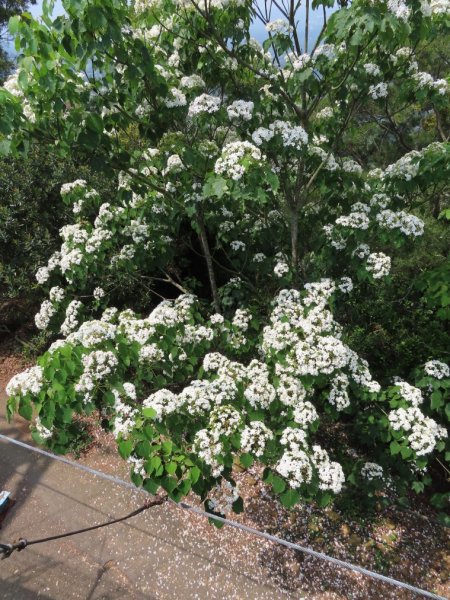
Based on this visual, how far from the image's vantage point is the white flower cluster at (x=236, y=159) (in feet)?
8.16

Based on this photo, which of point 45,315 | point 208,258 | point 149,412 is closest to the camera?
point 149,412

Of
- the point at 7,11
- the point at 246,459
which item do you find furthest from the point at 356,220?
the point at 7,11

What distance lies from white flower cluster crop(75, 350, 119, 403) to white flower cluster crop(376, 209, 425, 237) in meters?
2.27

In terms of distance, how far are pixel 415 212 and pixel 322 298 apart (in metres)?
3.61

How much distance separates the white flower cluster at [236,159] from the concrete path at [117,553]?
125 inches

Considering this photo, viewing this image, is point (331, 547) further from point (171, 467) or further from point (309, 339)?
point (171, 467)

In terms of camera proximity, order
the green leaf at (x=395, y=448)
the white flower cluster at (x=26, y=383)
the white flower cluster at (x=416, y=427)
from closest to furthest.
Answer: the white flower cluster at (x=26, y=383) < the white flower cluster at (x=416, y=427) < the green leaf at (x=395, y=448)

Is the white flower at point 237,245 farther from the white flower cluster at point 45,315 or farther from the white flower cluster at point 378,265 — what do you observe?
the white flower cluster at point 45,315

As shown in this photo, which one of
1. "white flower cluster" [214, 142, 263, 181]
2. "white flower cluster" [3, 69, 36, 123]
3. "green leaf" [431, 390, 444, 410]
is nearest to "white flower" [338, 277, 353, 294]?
"green leaf" [431, 390, 444, 410]

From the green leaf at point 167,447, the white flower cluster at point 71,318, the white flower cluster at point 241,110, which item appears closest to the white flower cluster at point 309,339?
the green leaf at point 167,447

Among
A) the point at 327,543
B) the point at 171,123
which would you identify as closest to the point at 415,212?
the point at 171,123

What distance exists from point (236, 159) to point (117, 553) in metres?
3.41

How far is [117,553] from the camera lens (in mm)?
3648

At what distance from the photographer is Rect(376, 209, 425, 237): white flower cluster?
126 inches
